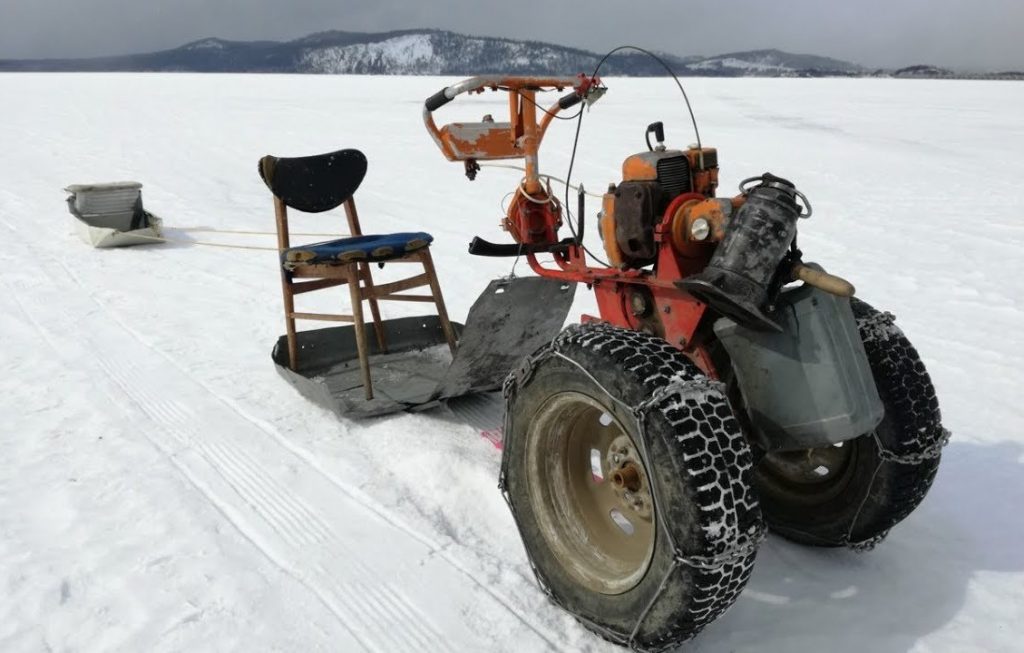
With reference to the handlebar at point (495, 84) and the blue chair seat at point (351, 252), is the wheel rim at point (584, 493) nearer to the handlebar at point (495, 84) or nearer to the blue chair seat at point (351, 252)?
the handlebar at point (495, 84)

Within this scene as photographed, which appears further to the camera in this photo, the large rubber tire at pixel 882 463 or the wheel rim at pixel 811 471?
the wheel rim at pixel 811 471

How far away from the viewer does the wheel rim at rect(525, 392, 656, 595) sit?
8.12 feet

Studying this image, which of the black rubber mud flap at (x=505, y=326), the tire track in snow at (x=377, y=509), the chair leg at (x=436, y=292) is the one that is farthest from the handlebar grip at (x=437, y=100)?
the tire track in snow at (x=377, y=509)

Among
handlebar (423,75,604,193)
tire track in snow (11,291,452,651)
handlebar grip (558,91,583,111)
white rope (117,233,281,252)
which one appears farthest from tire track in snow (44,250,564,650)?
white rope (117,233,281,252)

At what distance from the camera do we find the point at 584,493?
8.88ft

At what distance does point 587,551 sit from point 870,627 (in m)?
0.95

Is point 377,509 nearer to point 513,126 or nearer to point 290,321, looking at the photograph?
point 290,321

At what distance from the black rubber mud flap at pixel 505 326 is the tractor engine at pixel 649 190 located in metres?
0.69

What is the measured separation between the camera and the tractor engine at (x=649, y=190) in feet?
8.70

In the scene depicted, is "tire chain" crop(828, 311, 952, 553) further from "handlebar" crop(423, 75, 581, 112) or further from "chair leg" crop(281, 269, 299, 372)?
"chair leg" crop(281, 269, 299, 372)

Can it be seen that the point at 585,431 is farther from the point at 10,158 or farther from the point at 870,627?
the point at 10,158

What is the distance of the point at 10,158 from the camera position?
14922 millimetres

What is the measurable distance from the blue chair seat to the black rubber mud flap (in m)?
0.63

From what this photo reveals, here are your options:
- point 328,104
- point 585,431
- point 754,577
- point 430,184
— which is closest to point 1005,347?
point 754,577
